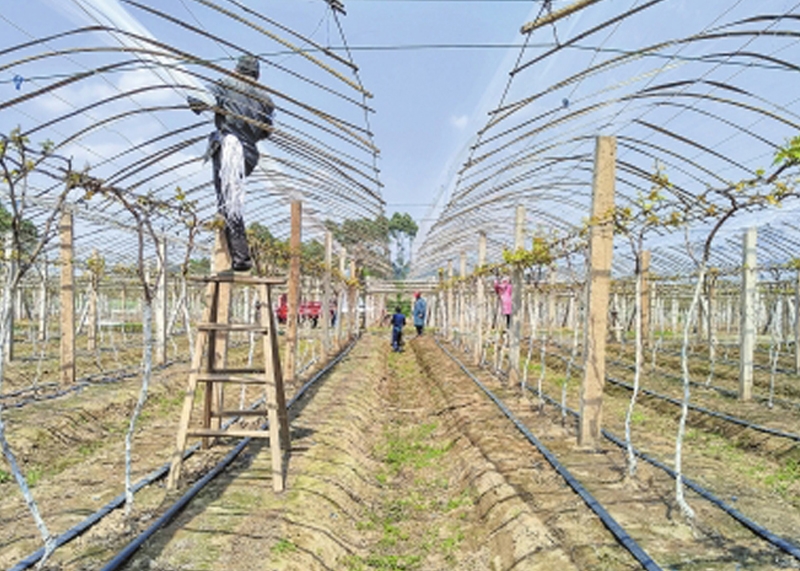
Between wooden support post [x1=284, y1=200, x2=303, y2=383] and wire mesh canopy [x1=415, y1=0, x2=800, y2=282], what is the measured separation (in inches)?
107

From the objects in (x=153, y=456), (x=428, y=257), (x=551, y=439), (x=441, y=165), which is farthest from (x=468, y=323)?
(x=153, y=456)

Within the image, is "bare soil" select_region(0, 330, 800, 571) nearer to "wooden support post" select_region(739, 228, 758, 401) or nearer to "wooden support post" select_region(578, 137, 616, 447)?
A: "wooden support post" select_region(578, 137, 616, 447)

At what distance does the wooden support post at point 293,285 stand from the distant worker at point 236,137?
4406 mm

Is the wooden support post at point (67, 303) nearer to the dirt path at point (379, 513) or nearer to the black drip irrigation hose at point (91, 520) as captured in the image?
the dirt path at point (379, 513)

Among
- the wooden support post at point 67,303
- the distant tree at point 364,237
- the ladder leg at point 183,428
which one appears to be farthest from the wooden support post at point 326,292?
the ladder leg at point 183,428

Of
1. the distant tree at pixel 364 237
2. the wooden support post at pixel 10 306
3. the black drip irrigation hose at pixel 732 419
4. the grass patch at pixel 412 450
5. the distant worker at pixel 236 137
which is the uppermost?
the distant tree at pixel 364 237

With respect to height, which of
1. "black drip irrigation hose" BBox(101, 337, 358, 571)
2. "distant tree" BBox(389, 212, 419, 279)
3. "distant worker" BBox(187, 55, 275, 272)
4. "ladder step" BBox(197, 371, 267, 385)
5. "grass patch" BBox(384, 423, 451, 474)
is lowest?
"grass patch" BBox(384, 423, 451, 474)

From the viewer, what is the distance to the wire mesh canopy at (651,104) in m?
5.49

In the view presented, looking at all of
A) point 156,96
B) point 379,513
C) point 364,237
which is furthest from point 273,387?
point 364,237

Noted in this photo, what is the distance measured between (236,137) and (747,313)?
7796 mm

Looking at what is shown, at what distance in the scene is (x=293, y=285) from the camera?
10531 mm

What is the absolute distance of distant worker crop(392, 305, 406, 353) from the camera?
68.1 ft

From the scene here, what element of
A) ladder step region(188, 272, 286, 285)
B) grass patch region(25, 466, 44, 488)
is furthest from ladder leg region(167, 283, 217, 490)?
grass patch region(25, 466, 44, 488)

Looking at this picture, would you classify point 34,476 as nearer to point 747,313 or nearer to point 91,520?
point 91,520
